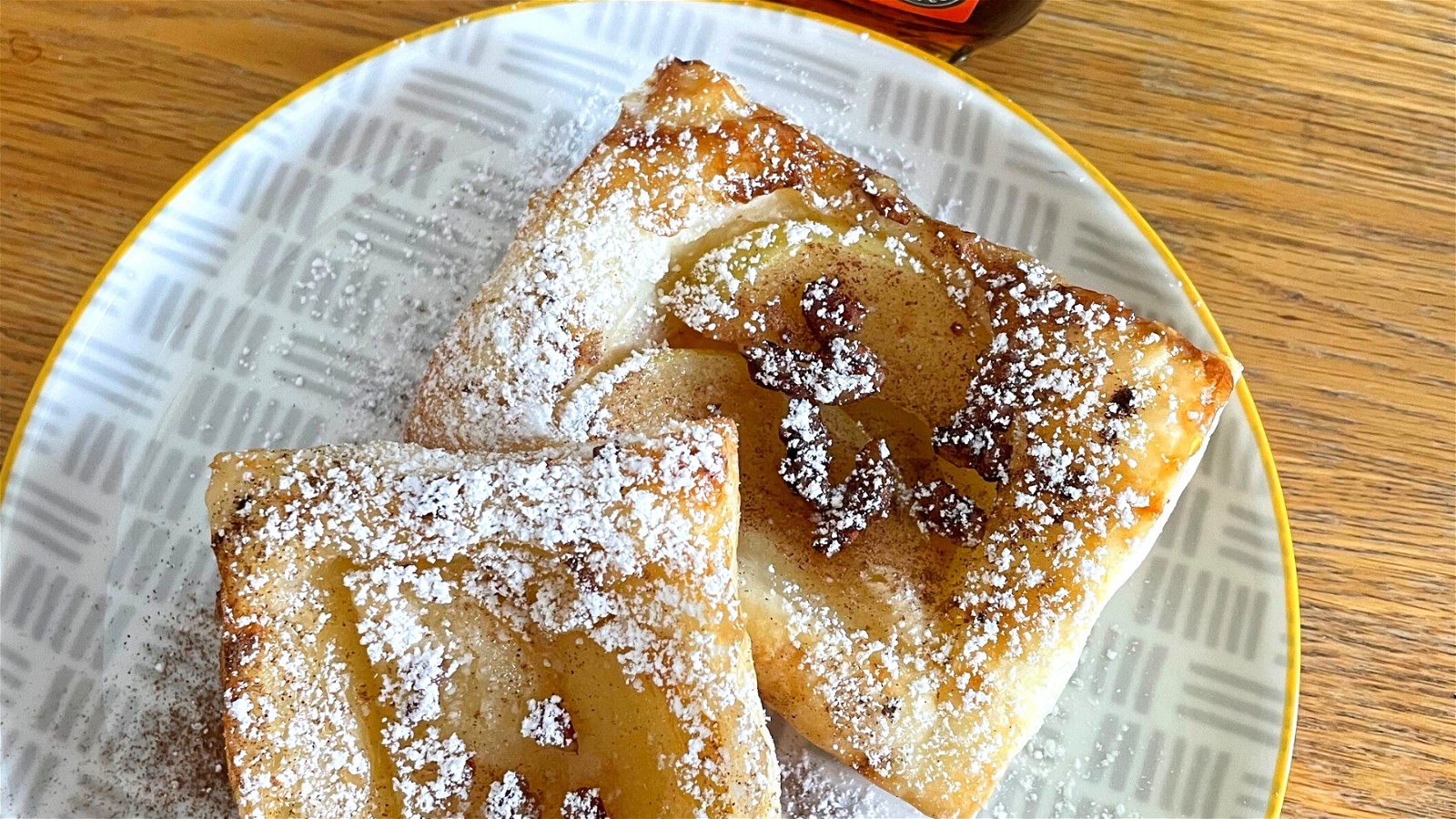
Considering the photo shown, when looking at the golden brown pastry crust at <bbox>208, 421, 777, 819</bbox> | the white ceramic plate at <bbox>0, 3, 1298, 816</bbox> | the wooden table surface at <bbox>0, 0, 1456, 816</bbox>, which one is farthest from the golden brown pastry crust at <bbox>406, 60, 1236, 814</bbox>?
the wooden table surface at <bbox>0, 0, 1456, 816</bbox>

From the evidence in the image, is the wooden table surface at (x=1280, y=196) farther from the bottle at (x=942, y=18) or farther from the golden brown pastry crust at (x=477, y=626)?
the golden brown pastry crust at (x=477, y=626)

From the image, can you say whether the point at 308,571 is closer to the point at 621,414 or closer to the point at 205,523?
the point at 621,414

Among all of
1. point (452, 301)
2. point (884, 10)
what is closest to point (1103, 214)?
point (884, 10)

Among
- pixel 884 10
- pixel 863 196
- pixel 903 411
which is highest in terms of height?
pixel 884 10

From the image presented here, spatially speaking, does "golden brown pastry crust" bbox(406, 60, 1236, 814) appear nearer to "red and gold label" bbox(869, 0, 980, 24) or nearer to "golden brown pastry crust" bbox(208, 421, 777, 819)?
"golden brown pastry crust" bbox(208, 421, 777, 819)

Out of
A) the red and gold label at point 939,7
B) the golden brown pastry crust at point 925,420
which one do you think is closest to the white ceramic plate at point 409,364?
the red and gold label at point 939,7

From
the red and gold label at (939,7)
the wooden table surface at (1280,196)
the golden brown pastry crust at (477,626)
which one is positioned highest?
the red and gold label at (939,7)
